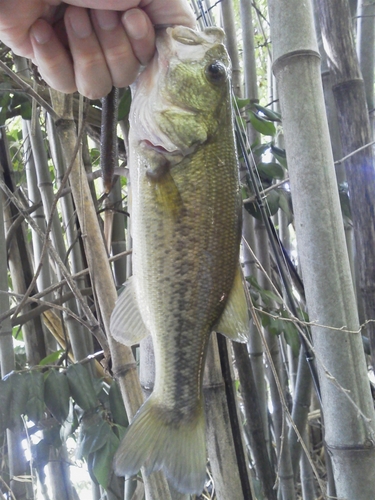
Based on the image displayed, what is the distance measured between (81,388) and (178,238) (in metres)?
0.56

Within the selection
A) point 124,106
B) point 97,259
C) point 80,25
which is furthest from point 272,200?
point 80,25

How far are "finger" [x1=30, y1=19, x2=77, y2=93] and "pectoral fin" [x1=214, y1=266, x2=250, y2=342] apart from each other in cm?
36

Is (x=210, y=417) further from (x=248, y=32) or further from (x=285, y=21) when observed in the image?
(x=248, y=32)

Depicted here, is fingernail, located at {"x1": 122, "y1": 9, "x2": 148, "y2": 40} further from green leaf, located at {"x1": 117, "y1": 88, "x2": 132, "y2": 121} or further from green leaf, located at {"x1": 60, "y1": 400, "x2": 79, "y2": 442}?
green leaf, located at {"x1": 60, "y1": 400, "x2": 79, "y2": 442}

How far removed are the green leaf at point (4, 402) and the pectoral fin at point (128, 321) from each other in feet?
1.61

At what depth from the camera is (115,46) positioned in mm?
655

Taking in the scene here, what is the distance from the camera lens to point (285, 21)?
0.90 meters

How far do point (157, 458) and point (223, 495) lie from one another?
32cm

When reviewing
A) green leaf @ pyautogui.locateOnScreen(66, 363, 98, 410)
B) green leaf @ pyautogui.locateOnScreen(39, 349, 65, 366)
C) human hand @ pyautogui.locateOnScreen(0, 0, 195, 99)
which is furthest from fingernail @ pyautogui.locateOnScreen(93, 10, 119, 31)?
green leaf @ pyautogui.locateOnScreen(39, 349, 65, 366)

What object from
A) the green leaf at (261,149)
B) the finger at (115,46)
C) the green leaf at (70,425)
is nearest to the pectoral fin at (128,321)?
the finger at (115,46)

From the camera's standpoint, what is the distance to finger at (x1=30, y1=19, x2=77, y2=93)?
677 mm

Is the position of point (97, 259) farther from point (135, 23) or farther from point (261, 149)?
point (261, 149)

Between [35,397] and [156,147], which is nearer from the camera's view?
[156,147]

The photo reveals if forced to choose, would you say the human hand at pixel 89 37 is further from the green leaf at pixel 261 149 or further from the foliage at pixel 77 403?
the green leaf at pixel 261 149
